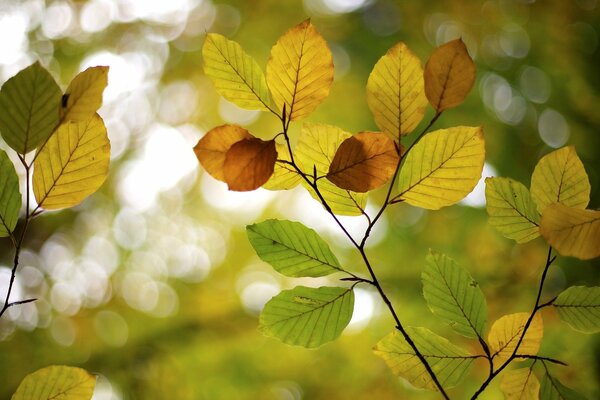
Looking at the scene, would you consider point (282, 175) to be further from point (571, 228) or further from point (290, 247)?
point (571, 228)

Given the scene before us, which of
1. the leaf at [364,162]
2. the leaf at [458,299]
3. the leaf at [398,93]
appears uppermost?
the leaf at [398,93]

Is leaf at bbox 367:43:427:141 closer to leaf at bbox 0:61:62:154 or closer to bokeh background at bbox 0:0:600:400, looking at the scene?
leaf at bbox 0:61:62:154

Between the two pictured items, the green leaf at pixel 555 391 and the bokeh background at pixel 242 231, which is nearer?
the green leaf at pixel 555 391

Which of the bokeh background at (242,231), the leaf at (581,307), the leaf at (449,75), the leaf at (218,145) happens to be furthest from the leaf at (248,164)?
the bokeh background at (242,231)

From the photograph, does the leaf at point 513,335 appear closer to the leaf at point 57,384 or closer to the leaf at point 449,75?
the leaf at point 449,75

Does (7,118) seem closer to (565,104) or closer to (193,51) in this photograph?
(565,104)

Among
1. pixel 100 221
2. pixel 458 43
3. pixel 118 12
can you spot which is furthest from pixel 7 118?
pixel 118 12

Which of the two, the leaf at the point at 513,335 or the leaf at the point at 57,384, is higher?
the leaf at the point at 57,384

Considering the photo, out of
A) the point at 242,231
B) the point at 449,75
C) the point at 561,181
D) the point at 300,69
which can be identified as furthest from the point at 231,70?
the point at 242,231
